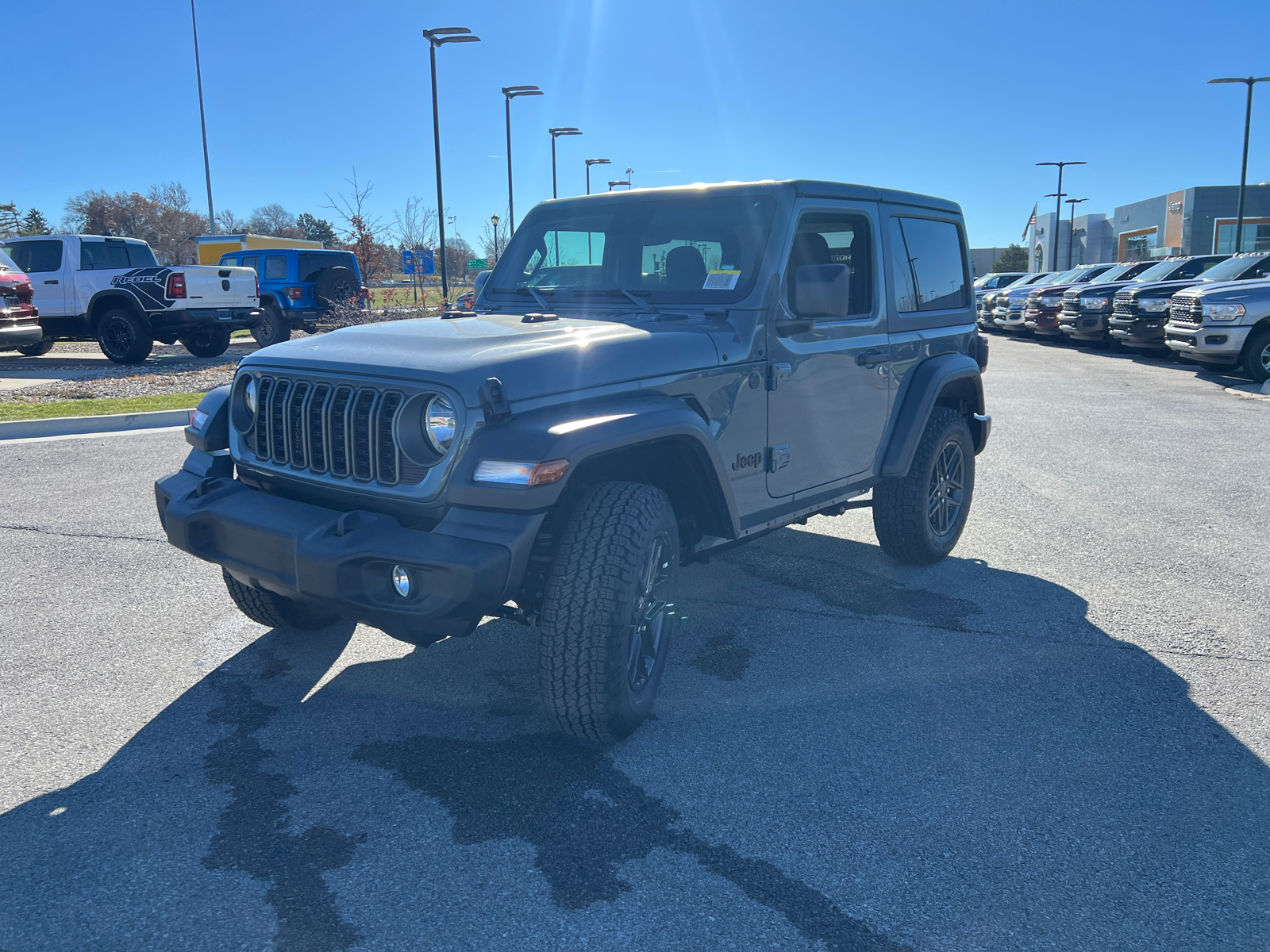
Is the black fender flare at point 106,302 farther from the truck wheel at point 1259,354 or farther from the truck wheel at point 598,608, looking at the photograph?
the truck wheel at point 1259,354

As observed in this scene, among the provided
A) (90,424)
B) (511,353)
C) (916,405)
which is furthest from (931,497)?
(90,424)

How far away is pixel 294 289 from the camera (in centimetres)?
1955

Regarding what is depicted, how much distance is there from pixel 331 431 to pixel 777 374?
1735 millimetres

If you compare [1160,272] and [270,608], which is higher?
[1160,272]

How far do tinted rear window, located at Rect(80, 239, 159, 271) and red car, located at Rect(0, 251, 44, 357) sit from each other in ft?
5.51

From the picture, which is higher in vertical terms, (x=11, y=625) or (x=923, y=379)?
(x=923, y=379)

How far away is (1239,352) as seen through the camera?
555 inches

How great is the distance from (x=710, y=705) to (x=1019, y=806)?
44.7 inches

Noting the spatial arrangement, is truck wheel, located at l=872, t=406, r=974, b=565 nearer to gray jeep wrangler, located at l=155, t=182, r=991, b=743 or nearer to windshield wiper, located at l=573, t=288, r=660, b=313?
gray jeep wrangler, located at l=155, t=182, r=991, b=743

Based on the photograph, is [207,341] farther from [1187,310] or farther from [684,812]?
[684,812]

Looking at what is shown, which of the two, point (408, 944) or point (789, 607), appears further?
point (789, 607)

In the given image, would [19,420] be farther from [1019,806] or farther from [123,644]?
[1019,806]

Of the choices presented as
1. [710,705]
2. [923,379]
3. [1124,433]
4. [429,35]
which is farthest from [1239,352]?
[429,35]

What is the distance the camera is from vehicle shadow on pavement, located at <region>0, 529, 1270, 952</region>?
2436mm
